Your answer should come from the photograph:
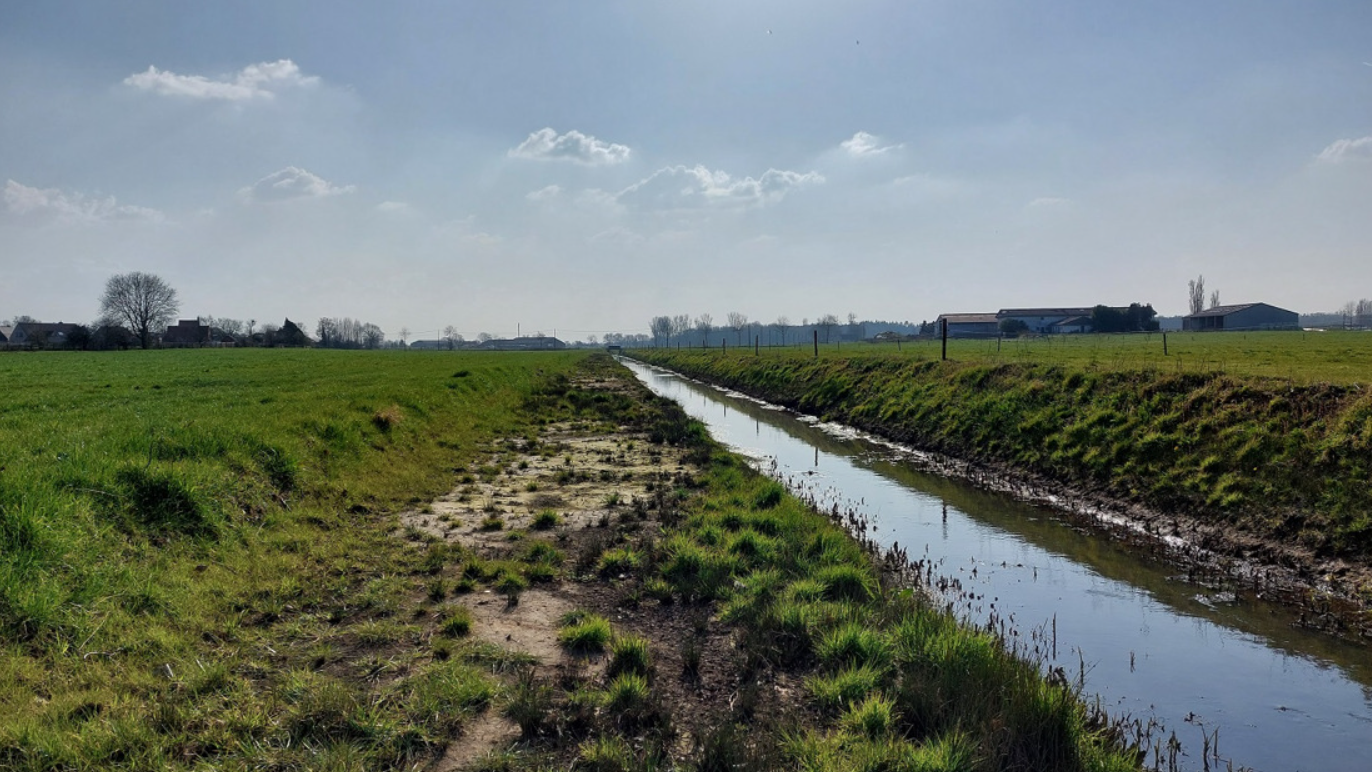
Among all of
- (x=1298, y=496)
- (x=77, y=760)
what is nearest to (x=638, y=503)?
(x=77, y=760)

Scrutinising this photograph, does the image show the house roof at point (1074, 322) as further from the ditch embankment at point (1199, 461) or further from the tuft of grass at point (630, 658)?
the tuft of grass at point (630, 658)

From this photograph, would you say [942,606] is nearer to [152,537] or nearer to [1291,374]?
[152,537]

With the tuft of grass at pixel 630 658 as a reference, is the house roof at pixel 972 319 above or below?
above

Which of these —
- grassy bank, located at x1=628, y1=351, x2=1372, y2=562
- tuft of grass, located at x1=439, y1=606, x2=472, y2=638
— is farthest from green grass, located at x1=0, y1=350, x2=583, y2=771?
grassy bank, located at x1=628, y1=351, x2=1372, y2=562

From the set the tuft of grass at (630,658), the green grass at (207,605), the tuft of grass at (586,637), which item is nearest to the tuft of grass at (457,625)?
the green grass at (207,605)

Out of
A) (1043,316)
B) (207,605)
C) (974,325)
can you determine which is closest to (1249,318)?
(1043,316)

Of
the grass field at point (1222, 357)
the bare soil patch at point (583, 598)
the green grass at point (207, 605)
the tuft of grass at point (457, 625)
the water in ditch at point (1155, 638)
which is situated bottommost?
the water in ditch at point (1155, 638)

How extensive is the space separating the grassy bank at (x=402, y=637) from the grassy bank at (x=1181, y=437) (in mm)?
7380

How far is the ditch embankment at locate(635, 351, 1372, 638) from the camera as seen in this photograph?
10.1 meters

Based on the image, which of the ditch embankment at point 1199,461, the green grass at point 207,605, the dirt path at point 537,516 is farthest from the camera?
the ditch embankment at point 1199,461

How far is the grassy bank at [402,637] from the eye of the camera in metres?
4.87

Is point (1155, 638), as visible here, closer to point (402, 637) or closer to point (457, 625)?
point (457, 625)

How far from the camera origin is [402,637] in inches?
269

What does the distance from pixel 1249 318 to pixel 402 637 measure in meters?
151
